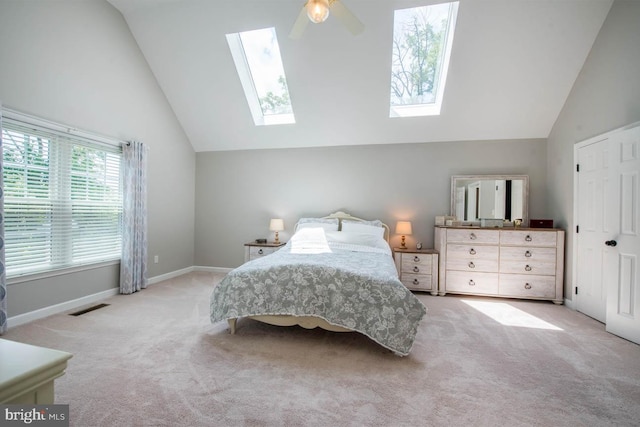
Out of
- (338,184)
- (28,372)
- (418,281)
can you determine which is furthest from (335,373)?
(338,184)

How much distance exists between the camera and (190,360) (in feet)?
7.95

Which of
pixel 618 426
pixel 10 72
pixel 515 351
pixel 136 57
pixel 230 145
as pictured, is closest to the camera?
pixel 618 426

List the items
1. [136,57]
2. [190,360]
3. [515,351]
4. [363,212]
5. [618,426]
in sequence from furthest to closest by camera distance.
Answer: [363,212] < [136,57] < [515,351] < [190,360] < [618,426]

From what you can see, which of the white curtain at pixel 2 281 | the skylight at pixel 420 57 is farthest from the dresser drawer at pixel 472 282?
the white curtain at pixel 2 281

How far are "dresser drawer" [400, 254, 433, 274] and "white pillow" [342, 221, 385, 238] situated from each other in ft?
1.65

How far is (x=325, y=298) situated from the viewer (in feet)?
8.91

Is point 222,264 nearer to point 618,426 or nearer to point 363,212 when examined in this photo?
point 363,212

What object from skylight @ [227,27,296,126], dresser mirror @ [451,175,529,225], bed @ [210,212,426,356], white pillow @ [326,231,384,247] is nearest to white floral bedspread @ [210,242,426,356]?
bed @ [210,212,426,356]

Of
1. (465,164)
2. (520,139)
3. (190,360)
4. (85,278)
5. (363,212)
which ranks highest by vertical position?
(520,139)

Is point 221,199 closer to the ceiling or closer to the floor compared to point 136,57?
closer to the floor

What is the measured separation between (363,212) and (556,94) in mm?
3144

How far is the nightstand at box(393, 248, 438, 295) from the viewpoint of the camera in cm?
444

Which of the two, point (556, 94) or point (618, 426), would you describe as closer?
point (618, 426)

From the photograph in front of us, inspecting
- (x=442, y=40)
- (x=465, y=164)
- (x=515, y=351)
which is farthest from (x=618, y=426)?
(x=442, y=40)
